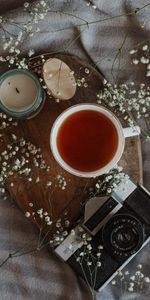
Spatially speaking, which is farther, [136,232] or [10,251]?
[10,251]

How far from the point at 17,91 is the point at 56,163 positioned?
0.15 metres

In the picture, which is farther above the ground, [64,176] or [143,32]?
[143,32]

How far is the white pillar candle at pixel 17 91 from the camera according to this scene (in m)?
1.19

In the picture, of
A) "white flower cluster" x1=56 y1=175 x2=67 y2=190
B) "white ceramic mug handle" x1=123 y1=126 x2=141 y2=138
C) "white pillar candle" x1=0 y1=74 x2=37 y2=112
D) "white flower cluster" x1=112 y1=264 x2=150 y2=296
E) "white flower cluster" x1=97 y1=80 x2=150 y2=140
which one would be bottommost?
"white flower cluster" x1=112 y1=264 x2=150 y2=296

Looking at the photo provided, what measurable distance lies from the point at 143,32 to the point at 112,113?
18cm

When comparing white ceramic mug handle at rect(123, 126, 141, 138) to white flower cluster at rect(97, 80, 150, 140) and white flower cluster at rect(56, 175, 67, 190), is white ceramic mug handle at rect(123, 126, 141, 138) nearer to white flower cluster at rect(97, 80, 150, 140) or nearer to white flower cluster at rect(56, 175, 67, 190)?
white flower cluster at rect(97, 80, 150, 140)

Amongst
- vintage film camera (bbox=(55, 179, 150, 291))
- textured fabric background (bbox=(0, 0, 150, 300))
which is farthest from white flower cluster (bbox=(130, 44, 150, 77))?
vintage film camera (bbox=(55, 179, 150, 291))

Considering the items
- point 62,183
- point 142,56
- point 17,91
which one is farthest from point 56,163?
point 142,56

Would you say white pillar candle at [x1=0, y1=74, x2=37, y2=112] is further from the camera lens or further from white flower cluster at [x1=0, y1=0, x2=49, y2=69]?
the camera lens

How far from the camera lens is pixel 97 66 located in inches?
47.6

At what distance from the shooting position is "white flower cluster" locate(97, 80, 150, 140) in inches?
46.3

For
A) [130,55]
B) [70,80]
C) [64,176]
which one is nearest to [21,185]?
[64,176]

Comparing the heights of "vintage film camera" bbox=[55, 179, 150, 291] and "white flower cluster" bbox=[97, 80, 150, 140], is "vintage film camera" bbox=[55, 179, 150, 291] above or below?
below

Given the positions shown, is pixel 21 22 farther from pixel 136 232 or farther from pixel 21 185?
pixel 136 232
